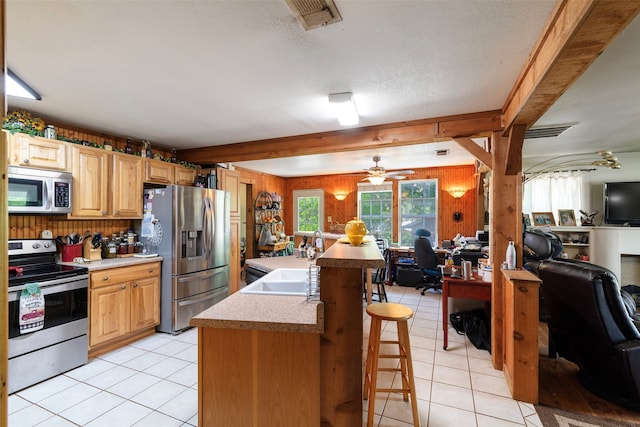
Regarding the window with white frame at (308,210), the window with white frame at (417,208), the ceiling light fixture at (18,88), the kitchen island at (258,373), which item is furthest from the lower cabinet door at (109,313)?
the window with white frame at (417,208)

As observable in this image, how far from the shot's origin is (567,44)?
124cm

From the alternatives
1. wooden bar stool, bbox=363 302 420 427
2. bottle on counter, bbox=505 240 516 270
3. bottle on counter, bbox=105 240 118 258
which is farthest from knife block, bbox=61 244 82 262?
bottle on counter, bbox=505 240 516 270

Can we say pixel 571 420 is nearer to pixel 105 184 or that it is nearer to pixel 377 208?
pixel 105 184

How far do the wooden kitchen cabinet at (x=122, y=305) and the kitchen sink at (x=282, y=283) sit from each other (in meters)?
1.76

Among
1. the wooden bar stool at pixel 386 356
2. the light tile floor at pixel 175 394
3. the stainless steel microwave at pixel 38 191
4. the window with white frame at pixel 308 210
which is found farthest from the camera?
the window with white frame at pixel 308 210

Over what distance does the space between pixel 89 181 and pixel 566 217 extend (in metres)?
7.03

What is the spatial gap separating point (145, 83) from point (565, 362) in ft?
14.6

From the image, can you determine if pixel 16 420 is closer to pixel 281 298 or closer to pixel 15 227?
pixel 15 227

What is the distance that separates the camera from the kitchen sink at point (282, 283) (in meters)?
2.08

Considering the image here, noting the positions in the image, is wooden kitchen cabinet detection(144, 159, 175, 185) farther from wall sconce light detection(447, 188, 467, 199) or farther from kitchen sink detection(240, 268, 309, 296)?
wall sconce light detection(447, 188, 467, 199)

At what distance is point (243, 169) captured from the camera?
614 cm

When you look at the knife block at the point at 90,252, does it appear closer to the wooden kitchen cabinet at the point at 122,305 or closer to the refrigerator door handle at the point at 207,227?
the wooden kitchen cabinet at the point at 122,305

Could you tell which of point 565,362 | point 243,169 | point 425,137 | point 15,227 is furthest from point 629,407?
point 243,169

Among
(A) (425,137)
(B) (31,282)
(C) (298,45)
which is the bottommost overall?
(B) (31,282)
